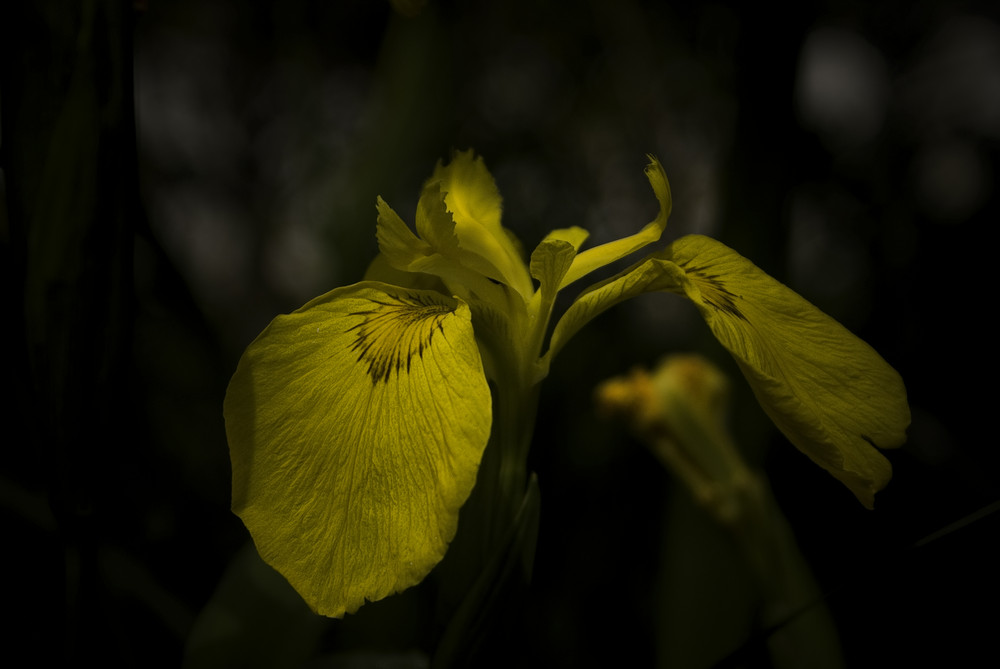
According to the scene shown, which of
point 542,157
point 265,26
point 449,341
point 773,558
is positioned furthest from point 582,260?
point 265,26

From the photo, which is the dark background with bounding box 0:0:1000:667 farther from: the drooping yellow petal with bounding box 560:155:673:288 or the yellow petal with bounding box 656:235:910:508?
the drooping yellow petal with bounding box 560:155:673:288

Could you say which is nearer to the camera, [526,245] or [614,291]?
[614,291]

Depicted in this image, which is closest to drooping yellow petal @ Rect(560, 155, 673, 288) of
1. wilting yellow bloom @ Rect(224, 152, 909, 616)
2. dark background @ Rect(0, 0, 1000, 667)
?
wilting yellow bloom @ Rect(224, 152, 909, 616)

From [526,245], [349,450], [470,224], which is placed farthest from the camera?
[526,245]

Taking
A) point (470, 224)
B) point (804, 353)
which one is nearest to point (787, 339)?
point (804, 353)

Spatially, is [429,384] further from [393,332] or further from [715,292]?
[715,292]

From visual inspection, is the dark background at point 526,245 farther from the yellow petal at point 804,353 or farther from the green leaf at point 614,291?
the green leaf at point 614,291
